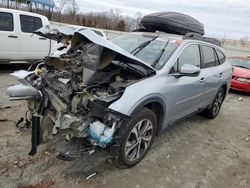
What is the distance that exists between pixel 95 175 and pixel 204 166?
1.64 meters

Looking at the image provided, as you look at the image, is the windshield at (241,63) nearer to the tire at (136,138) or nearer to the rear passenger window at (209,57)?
the rear passenger window at (209,57)

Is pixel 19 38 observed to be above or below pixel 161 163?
above

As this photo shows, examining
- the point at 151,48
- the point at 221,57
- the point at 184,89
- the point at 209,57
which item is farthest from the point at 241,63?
the point at 151,48

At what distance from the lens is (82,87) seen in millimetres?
2984

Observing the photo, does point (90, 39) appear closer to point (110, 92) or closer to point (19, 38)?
point (110, 92)

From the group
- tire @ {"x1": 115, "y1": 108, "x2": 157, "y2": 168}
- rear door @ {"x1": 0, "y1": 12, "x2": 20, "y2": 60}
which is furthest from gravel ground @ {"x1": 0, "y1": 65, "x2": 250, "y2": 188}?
rear door @ {"x1": 0, "y1": 12, "x2": 20, "y2": 60}

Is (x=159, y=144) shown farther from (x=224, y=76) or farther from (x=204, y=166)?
(x=224, y=76)

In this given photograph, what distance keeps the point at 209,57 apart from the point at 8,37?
580 cm

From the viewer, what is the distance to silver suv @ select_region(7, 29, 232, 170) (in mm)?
2777

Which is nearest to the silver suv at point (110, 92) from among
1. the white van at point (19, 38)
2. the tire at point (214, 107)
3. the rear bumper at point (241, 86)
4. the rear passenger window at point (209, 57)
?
Answer: the rear passenger window at point (209, 57)

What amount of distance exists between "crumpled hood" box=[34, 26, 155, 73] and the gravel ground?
1.37m

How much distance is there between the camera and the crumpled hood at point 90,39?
2780 mm

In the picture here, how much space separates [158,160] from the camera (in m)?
3.63

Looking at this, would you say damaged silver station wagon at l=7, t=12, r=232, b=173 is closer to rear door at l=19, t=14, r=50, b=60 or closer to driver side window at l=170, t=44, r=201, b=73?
driver side window at l=170, t=44, r=201, b=73
